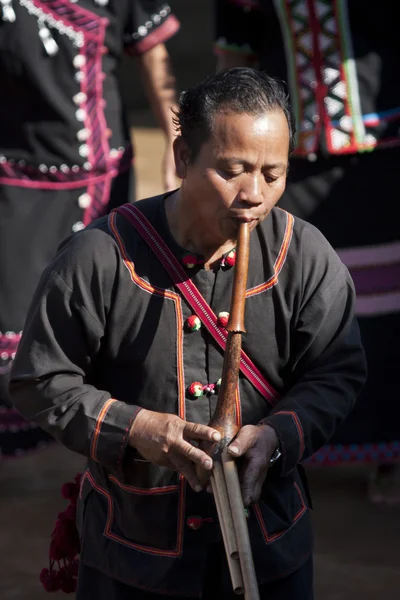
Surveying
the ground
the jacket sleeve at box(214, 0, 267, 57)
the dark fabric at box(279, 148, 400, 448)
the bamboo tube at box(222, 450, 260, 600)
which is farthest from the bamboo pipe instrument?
the jacket sleeve at box(214, 0, 267, 57)

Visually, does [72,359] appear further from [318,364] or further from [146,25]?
[146,25]

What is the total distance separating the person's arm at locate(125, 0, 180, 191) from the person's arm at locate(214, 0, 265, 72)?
0.64ft

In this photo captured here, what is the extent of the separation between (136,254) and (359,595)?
1724mm

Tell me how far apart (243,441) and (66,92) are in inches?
79.7

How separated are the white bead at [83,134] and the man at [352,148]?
0.58 metres

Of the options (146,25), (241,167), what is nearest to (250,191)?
(241,167)

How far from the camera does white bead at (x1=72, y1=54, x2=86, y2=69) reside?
11.8ft

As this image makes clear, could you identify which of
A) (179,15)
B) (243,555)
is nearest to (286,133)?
(243,555)

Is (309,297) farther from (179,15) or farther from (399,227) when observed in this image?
(179,15)

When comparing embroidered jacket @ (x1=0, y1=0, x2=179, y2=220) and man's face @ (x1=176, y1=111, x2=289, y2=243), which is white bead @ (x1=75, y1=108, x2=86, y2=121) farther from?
man's face @ (x1=176, y1=111, x2=289, y2=243)

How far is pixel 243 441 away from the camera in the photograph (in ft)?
6.25

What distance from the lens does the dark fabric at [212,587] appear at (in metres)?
2.06

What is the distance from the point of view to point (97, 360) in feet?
6.91

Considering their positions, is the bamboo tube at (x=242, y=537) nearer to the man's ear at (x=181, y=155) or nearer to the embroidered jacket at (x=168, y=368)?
the embroidered jacket at (x=168, y=368)
